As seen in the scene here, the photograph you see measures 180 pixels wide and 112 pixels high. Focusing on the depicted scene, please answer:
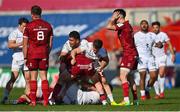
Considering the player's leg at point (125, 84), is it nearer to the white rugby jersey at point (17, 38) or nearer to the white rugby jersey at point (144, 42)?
the white rugby jersey at point (17, 38)

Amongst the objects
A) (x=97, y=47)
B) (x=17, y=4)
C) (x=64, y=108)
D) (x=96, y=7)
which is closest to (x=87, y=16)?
(x=96, y=7)

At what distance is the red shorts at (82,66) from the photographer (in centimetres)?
1925

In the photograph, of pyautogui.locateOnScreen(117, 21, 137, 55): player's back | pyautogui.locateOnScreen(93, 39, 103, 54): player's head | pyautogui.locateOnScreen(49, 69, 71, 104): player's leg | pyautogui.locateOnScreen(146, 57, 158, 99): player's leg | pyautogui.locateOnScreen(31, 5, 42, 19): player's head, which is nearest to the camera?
pyautogui.locateOnScreen(31, 5, 42, 19): player's head

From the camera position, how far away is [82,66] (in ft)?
63.2

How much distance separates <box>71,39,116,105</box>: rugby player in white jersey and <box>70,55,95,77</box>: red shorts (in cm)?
13

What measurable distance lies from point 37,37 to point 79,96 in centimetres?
202

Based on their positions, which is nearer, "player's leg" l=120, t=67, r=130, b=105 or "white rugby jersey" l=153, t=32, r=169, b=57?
"player's leg" l=120, t=67, r=130, b=105

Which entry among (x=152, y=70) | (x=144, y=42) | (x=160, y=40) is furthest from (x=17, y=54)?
(x=160, y=40)

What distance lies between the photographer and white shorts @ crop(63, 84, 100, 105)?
64.7ft

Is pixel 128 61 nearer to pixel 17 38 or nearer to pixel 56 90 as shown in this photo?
pixel 56 90

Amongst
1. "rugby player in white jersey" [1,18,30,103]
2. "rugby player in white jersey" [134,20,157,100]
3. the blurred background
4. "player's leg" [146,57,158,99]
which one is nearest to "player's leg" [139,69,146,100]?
"rugby player in white jersey" [134,20,157,100]

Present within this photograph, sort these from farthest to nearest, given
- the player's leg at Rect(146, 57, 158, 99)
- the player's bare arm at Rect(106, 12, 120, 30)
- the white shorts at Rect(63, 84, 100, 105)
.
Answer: the player's leg at Rect(146, 57, 158, 99), the white shorts at Rect(63, 84, 100, 105), the player's bare arm at Rect(106, 12, 120, 30)

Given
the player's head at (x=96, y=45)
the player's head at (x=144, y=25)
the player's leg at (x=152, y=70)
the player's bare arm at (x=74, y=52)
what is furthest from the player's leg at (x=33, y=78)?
the player's leg at (x=152, y=70)

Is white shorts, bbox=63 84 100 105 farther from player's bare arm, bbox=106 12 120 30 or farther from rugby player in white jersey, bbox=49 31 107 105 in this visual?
player's bare arm, bbox=106 12 120 30
